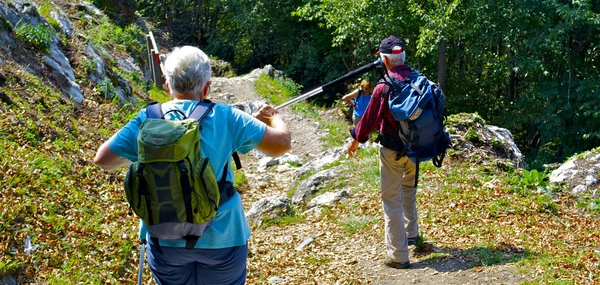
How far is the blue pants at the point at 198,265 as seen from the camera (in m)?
3.08

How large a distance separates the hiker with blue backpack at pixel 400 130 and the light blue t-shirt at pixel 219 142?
2212 mm

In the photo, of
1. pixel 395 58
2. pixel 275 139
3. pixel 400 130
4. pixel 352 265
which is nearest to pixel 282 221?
pixel 352 265

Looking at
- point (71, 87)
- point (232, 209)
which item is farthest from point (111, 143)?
point (71, 87)

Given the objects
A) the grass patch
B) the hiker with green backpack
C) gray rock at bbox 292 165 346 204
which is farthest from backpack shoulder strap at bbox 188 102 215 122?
gray rock at bbox 292 165 346 204

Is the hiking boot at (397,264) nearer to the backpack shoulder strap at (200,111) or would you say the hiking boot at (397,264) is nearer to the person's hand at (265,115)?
the person's hand at (265,115)

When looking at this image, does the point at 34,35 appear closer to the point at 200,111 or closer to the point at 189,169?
the point at 200,111

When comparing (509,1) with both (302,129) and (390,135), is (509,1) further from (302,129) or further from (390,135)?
(390,135)

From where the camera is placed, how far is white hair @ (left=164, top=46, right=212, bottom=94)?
3025 mm

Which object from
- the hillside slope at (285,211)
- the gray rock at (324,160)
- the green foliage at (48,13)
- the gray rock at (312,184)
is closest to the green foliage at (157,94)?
the green foliage at (48,13)

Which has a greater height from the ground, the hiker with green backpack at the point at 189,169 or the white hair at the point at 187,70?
the white hair at the point at 187,70

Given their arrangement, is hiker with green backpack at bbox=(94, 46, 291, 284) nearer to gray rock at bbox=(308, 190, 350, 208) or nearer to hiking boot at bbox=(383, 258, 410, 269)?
hiking boot at bbox=(383, 258, 410, 269)

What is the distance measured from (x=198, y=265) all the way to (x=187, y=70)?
0.93m

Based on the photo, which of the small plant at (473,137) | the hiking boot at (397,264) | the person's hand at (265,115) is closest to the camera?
the person's hand at (265,115)

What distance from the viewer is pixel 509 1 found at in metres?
19.3
